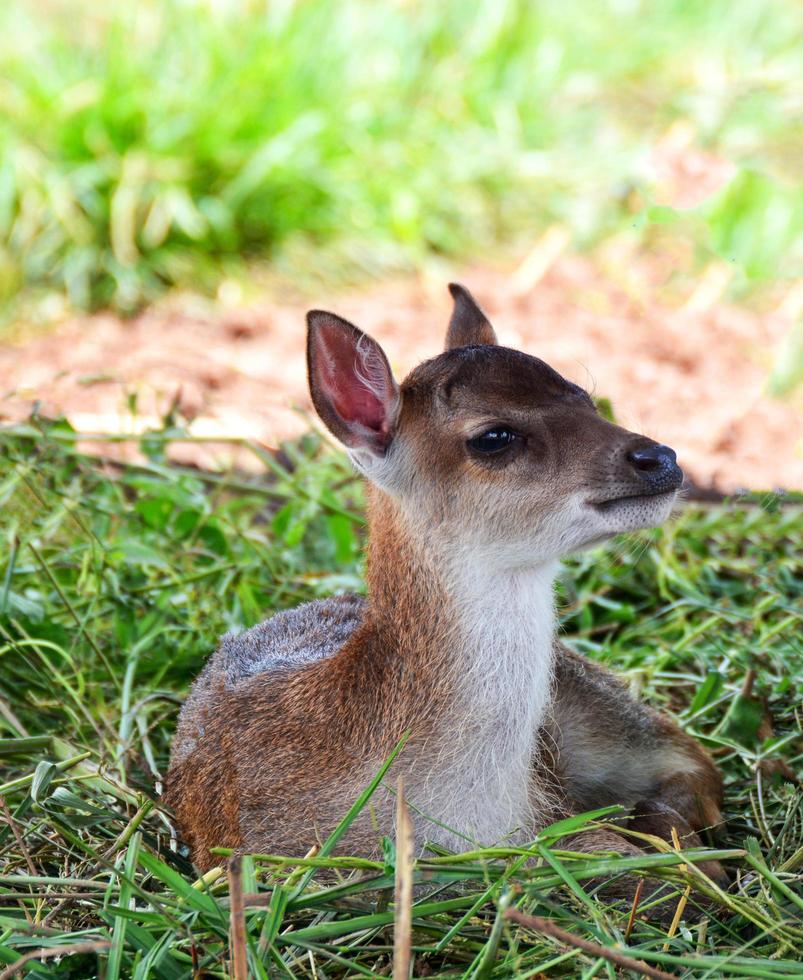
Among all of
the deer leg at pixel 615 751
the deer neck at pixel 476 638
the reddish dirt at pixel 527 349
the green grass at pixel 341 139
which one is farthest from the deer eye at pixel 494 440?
the green grass at pixel 341 139

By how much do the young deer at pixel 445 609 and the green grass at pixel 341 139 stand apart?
4331 millimetres

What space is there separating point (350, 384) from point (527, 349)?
4.43 meters

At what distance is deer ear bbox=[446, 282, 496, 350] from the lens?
13.1 ft

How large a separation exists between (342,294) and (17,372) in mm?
2230

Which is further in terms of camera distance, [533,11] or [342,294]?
[533,11]

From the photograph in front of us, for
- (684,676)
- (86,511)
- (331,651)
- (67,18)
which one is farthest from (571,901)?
(67,18)

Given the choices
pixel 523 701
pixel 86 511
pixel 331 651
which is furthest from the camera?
pixel 86 511

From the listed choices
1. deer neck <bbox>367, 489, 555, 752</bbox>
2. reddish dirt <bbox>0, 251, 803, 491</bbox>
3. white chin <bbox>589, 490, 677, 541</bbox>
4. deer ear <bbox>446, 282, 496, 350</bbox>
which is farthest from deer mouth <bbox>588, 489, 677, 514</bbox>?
reddish dirt <bbox>0, 251, 803, 491</bbox>

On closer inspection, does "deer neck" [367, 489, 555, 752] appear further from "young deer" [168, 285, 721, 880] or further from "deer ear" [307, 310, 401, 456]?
"deer ear" [307, 310, 401, 456]

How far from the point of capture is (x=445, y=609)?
11.0ft

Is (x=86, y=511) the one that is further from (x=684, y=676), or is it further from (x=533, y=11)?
(x=533, y=11)

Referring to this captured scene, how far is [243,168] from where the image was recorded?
8.69 m

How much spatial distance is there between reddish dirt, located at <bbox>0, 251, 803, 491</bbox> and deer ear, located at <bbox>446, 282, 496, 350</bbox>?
2363 millimetres

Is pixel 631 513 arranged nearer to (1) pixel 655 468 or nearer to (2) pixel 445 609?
(1) pixel 655 468
